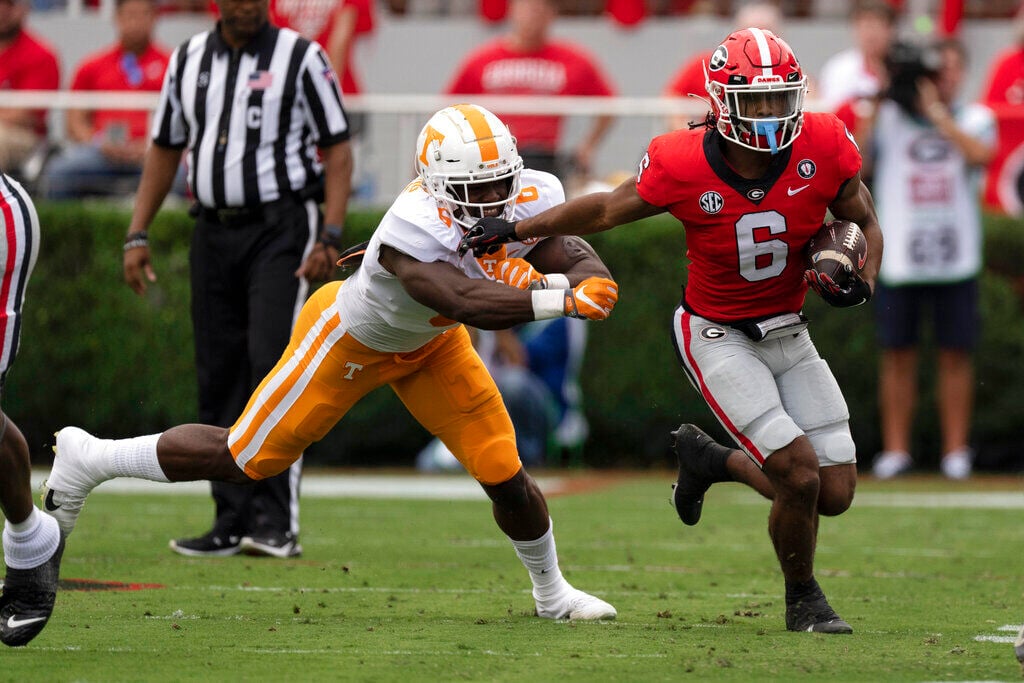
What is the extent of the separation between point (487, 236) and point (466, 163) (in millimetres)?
228

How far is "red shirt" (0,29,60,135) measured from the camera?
36.9 feet

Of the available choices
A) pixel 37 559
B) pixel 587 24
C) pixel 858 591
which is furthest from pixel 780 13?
pixel 37 559

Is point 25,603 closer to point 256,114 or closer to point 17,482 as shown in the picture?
point 17,482

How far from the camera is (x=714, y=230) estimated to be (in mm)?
5129

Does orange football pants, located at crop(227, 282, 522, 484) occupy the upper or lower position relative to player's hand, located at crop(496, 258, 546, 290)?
lower

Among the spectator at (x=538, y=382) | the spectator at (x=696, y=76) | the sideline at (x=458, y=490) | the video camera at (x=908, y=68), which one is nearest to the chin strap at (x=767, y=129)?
the sideline at (x=458, y=490)

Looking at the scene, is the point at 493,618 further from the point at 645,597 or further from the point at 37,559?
the point at 37,559

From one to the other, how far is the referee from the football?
219 centimetres

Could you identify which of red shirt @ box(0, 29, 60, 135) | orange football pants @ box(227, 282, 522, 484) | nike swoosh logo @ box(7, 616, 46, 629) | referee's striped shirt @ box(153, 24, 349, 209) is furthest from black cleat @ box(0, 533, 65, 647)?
red shirt @ box(0, 29, 60, 135)

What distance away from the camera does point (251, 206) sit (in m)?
6.62

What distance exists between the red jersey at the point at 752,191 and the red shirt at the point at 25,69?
23.6ft

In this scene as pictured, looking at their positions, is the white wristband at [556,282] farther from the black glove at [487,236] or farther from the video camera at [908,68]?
the video camera at [908,68]

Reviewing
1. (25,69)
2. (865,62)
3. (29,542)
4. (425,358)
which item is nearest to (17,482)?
(29,542)

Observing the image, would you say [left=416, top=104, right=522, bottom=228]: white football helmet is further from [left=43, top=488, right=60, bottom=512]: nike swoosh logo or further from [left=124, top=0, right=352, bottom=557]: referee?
[left=124, top=0, right=352, bottom=557]: referee
